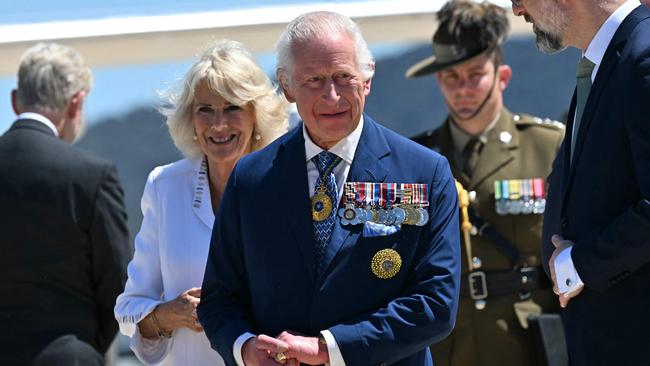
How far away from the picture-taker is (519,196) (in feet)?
15.3

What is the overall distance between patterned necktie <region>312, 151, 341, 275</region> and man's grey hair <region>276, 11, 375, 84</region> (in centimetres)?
23

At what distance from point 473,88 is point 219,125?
4.82 feet

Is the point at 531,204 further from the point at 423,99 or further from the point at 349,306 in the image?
the point at 349,306

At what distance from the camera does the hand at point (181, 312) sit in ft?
11.6

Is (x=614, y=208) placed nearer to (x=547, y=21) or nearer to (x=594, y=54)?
(x=594, y=54)

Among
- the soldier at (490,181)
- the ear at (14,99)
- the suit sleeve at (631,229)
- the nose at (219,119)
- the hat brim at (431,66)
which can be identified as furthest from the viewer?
the ear at (14,99)

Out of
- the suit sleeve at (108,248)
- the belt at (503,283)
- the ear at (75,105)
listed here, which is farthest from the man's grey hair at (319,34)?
the ear at (75,105)

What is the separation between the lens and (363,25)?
17.1ft

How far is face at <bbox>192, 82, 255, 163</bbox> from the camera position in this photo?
3.77 meters

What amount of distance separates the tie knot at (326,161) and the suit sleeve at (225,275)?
0.82 feet

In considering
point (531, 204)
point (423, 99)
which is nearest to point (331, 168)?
point (531, 204)

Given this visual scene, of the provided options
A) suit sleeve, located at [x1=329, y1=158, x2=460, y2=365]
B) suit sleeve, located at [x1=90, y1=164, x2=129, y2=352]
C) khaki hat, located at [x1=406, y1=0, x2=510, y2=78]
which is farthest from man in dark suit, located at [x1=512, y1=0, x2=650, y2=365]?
suit sleeve, located at [x1=90, y1=164, x2=129, y2=352]

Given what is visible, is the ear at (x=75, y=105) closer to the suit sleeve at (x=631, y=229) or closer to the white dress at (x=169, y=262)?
the white dress at (x=169, y=262)

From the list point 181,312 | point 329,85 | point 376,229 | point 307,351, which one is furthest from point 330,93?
point 181,312
